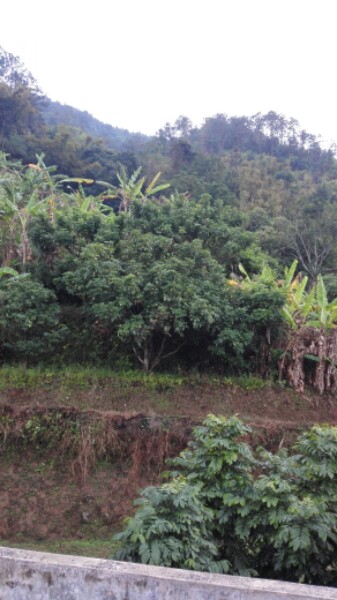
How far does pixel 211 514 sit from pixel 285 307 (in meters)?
6.27

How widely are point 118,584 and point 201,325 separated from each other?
5757 millimetres

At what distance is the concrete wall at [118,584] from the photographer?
8.55ft

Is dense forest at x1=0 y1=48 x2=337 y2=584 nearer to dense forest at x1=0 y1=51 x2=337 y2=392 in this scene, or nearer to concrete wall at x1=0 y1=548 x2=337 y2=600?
dense forest at x1=0 y1=51 x2=337 y2=392

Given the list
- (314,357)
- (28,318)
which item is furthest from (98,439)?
(314,357)

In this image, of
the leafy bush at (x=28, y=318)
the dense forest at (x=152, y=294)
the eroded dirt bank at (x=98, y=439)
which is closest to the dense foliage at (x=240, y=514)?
the eroded dirt bank at (x=98, y=439)

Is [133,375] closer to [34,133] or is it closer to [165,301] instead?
[165,301]

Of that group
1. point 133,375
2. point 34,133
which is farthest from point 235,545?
point 34,133

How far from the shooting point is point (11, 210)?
10.6 metres

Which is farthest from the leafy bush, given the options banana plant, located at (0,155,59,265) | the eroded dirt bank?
banana plant, located at (0,155,59,265)

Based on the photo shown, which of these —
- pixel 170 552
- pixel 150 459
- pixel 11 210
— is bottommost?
pixel 150 459

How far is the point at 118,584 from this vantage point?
266 centimetres

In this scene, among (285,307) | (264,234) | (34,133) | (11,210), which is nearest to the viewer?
(285,307)

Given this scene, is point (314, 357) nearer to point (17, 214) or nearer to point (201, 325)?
point (201, 325)

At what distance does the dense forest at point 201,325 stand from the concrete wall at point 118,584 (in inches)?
14.6
